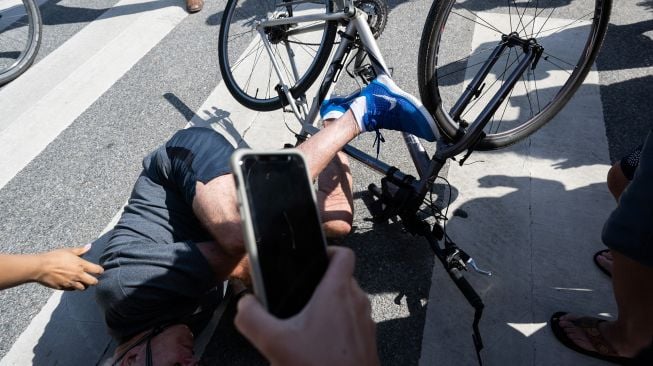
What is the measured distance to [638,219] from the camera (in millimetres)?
1283

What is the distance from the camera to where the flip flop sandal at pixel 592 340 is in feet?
5.76

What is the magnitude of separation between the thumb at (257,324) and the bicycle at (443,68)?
1.24m

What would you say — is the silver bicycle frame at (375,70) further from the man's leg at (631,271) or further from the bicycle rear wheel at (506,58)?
the man's leg at (631,271)

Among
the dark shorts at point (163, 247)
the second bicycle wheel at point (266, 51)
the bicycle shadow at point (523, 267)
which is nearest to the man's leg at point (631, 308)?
the bicycle shadow at point (523, 267)

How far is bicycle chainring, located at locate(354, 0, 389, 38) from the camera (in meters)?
2.38

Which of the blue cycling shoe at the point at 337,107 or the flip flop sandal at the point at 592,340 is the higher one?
the blue cycling shoe at the point at 337,107

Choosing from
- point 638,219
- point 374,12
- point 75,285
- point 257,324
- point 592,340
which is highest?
point 374,12

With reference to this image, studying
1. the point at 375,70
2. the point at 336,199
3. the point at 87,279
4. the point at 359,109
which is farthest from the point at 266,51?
the point at 87,279

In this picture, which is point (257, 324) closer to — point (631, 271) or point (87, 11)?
point (631, 271)

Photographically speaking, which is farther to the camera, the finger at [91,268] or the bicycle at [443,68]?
the bicycle at [443,68]

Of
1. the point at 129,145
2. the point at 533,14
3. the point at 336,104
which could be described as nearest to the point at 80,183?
the point at 129,145

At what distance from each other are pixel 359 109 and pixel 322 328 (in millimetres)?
1196

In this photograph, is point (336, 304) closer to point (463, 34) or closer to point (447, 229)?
point (447, 229)

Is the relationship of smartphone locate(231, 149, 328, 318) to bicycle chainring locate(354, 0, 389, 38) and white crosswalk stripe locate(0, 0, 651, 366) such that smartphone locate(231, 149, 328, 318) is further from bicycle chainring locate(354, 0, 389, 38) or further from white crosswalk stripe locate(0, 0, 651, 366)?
bicycle chainring locate(354, 0, 389, 38)
